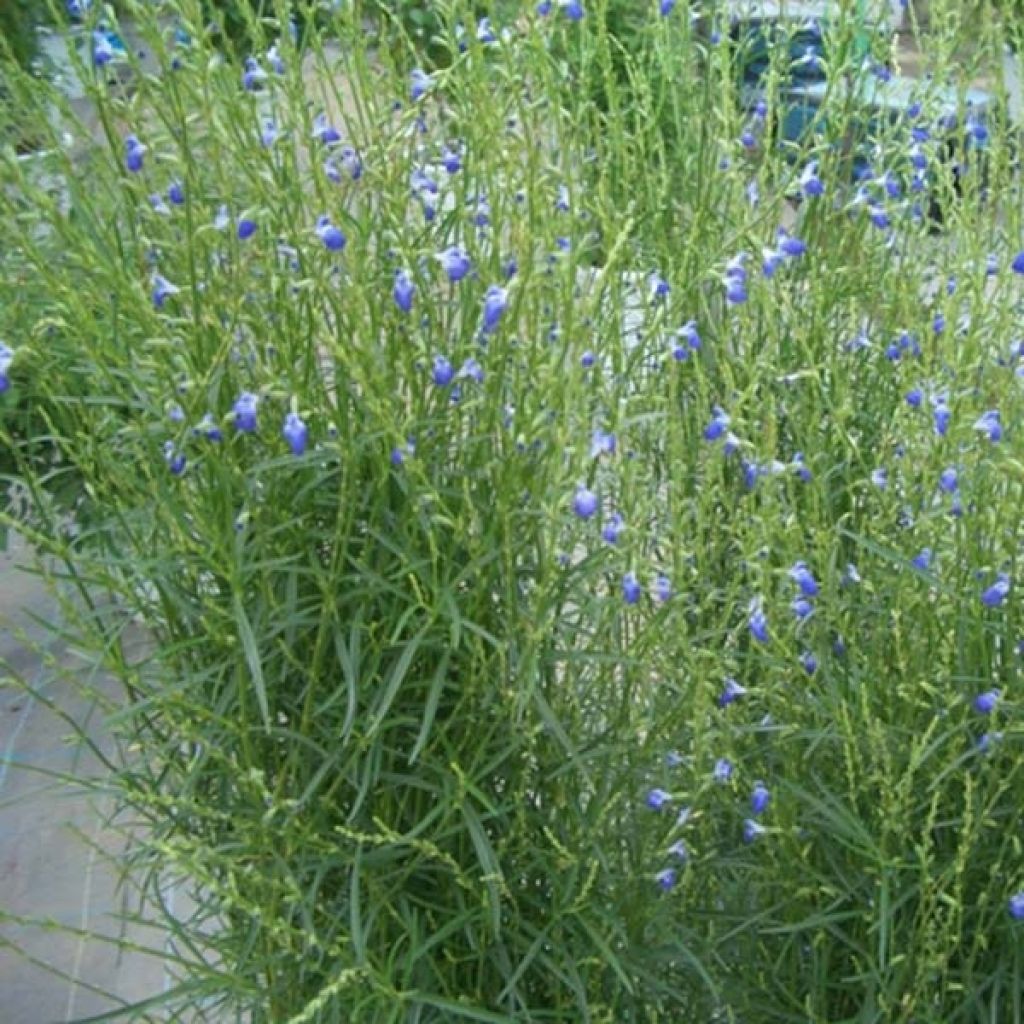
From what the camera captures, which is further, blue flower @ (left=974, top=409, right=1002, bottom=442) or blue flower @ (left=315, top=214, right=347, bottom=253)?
blue flower @ (left=974, top=409, right=1002, bottom=442)

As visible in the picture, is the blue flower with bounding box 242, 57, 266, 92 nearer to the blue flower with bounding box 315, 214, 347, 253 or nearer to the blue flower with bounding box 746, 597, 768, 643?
the blue flower with bounding box 315, 214, 347, 253

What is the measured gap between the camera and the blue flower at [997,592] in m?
1.86

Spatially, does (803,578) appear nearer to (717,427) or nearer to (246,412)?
(717,427)

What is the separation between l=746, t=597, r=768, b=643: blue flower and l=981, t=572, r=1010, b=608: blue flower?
0.25 metres

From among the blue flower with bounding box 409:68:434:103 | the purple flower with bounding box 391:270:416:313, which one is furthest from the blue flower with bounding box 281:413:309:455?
the blue flower with bounding box 409:68:434:103

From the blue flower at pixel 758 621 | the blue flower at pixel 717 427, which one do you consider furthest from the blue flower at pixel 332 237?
the blue flower at pixel 758 621

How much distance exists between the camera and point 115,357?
1.83m

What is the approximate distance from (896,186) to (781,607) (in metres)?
1.02

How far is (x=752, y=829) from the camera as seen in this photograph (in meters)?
1.97

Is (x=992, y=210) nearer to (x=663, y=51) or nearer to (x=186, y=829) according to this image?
(x=663, y=51)

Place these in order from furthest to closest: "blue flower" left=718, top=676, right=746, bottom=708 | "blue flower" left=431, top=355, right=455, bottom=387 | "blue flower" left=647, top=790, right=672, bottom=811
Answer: "blue flower" left=718, top=676, right=746, bottom=708 < "blue flower" left=647, top=790, right=672, bottom=811 < "blue flower" left=431, top=355, right=455, bottom=387

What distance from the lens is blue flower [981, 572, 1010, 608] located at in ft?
6.09

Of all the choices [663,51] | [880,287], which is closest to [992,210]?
[880,287]

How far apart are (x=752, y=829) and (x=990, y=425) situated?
0.56 meters
